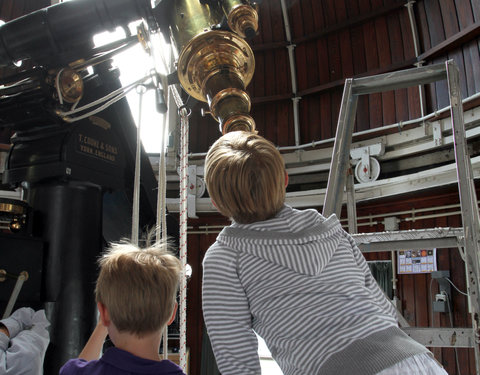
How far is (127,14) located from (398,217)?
13.6 ft

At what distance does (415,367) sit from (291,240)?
31cm

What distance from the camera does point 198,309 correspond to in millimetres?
6176

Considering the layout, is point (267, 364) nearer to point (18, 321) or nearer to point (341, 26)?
point (18, 321)

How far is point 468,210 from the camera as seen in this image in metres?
1.29

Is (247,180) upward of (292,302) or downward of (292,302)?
upward

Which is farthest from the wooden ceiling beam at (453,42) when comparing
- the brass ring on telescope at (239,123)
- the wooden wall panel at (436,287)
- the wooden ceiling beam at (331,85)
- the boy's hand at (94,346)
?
the boy's hand at (94,346)

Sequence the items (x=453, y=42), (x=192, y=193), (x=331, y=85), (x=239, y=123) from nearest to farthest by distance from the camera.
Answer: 1. (x=239, y=123)
2. (x=453, y=42)
3. (x=331, y=85)
4. (x=192, y=193)

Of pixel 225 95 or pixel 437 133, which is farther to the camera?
pixel 437 133

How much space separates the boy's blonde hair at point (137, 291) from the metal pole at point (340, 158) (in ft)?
2.21

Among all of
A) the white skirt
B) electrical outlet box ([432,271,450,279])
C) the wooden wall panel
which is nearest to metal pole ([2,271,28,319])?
the white skirt

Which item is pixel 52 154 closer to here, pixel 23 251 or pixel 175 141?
pixel 23 251

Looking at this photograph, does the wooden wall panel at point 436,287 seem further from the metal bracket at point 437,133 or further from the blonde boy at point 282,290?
the blonde boy at point 282,290

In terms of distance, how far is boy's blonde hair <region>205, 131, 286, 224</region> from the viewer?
920 millimetres

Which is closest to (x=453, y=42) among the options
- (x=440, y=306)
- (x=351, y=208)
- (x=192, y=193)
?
(x=351, y=208)
